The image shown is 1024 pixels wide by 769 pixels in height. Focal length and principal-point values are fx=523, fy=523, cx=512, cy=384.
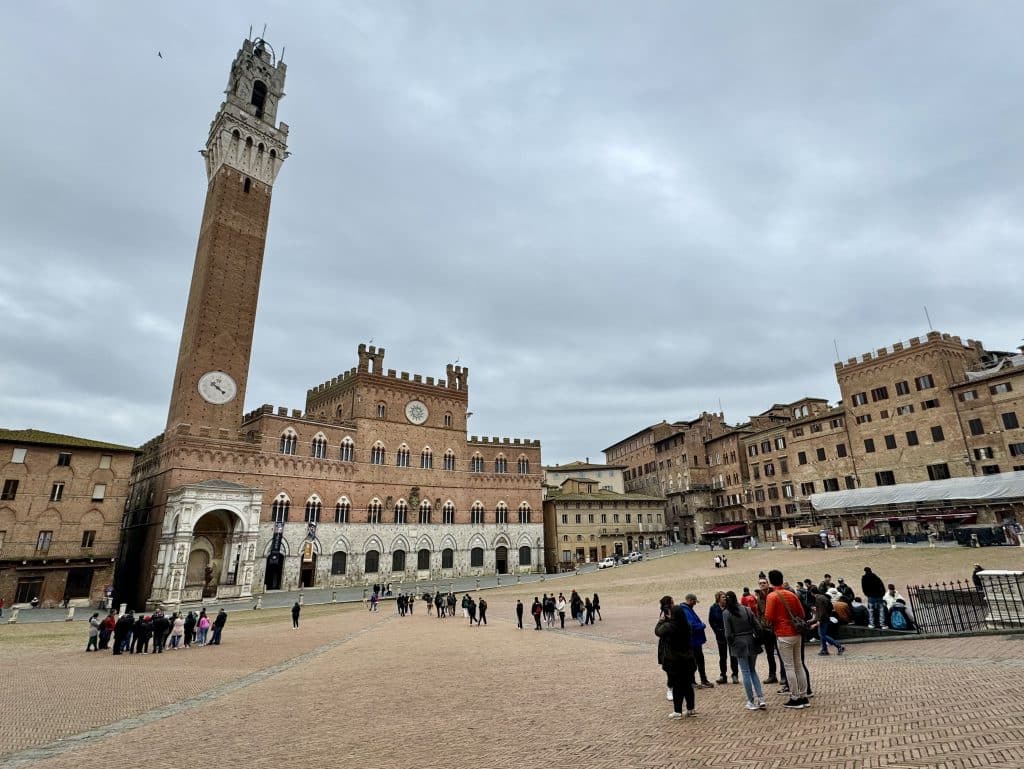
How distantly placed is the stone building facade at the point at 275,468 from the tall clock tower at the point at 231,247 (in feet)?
0.39

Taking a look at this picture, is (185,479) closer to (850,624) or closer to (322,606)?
(322,606)

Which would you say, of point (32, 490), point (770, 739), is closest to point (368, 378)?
point (32, 490)

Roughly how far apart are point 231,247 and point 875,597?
47.9 m

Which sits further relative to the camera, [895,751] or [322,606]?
[322,606]

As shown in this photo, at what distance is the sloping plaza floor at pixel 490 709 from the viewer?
596cm

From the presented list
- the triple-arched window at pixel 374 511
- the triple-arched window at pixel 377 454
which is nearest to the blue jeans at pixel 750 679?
the triple-arched window at pixel 374 511

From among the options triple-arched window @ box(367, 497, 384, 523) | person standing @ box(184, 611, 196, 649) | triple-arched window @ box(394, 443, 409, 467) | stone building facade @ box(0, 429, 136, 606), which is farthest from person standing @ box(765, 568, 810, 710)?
triple-arched window @ box(394, 443, 409, 467)

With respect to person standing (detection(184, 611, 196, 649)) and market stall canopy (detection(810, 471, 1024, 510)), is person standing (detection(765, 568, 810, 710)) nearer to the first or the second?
person standing (detection(184, 611, 196, 649))

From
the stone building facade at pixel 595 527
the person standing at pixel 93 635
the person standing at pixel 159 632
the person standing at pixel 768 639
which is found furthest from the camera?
the stone building facade at pixel 595 527

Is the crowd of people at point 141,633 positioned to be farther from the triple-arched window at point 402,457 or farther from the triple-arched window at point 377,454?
the triple-arched window at point 402,457

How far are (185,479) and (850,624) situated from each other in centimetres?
3992

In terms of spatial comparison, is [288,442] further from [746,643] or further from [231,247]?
[746,643]

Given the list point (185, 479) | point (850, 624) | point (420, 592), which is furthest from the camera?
point (420, 592)

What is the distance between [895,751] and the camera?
529cm
